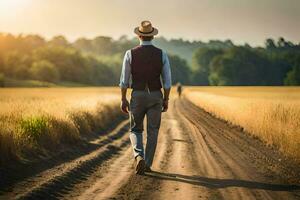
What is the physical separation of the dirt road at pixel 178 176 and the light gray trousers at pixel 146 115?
44 cm

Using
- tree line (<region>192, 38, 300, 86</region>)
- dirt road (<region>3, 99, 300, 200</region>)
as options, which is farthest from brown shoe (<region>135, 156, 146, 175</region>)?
tree line (<region>192, 38, 300, 86</region>)

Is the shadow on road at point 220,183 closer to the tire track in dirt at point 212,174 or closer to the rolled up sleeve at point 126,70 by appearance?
the tire track in dirt at point 212,174

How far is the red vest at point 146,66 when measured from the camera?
345 inches

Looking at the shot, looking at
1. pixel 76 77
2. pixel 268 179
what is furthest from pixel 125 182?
pixel 76 77

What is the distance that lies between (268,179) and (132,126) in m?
2.67

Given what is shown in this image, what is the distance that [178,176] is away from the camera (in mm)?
8531

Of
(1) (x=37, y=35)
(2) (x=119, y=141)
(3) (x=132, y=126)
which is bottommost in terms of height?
(2) (x=119, y=141)

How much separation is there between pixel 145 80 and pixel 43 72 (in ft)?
331

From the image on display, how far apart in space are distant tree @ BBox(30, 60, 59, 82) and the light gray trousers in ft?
330

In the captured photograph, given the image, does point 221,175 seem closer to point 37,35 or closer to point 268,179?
point 268,179

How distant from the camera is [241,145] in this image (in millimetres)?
13555

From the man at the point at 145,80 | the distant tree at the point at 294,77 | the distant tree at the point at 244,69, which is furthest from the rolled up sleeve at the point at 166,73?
the distant tree at the point at 244,69

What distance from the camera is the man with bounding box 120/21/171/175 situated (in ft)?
28.8

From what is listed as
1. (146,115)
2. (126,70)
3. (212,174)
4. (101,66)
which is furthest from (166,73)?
(101,66)
